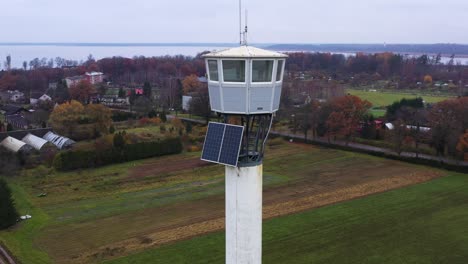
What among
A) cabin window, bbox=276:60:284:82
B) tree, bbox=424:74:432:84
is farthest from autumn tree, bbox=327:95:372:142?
tree, bbox=424:74:432:84

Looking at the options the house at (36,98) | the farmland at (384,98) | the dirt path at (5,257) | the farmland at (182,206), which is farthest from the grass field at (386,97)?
the dirt path at (5,257)

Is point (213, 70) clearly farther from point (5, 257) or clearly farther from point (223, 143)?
point (5, 257)

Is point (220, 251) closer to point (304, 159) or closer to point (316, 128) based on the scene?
point (304, 159)

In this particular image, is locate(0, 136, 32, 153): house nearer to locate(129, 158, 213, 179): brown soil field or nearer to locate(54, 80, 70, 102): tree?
locate(129, 158, 213, 179): brown soil field

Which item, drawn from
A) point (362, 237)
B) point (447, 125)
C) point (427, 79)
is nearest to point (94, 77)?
point (427, 79)

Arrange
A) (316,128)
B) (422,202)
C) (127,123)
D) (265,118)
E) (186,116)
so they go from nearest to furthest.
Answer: (265,118), (422,202), (316,128), (127,123), (186,116)

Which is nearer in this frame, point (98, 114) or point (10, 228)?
point (10, 228)

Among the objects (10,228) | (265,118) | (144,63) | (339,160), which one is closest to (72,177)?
(10,228)
